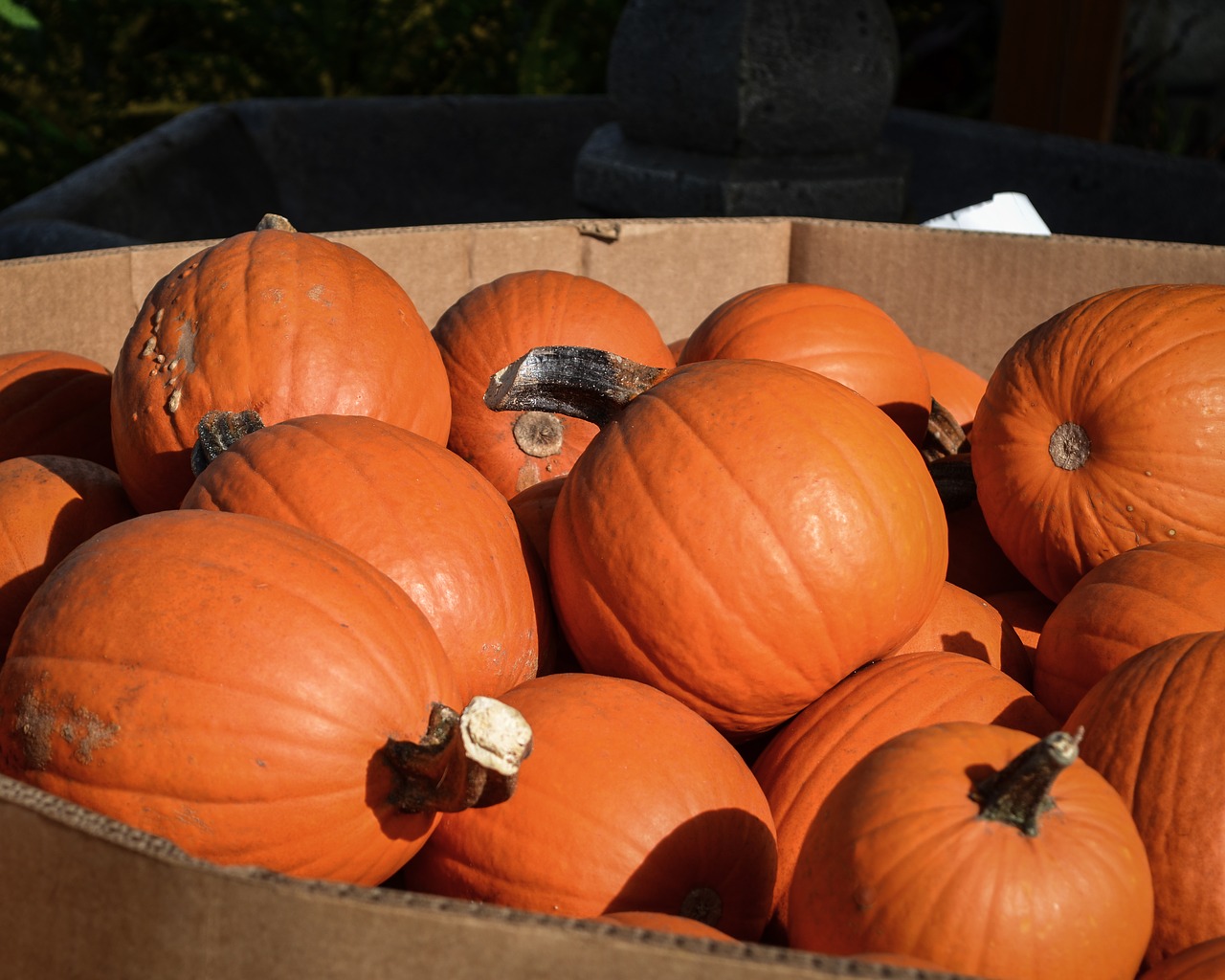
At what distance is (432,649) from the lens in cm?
134

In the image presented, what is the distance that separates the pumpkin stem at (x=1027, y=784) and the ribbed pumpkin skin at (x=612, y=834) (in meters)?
0.34

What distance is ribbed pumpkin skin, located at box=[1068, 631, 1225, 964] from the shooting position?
1.24 meters

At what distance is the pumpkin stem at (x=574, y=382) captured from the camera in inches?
68.0

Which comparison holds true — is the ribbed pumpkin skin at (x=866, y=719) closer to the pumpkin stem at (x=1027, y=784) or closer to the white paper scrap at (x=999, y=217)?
the pumpkin stem at (x=1027, y=784)

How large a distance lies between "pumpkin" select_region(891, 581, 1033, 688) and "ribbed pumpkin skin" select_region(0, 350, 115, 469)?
1.53 m

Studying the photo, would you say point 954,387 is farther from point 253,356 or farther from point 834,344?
point 253,356

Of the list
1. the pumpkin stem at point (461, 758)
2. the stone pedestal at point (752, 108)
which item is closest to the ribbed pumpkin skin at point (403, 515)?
the pumpkin stem at point (461, 758)

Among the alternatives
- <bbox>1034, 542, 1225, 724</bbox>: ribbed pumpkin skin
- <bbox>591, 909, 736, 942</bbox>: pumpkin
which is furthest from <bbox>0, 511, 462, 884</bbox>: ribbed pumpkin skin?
<bbox>1034, 542, 1225, 724</bbox>: ribbed pumpkin skin

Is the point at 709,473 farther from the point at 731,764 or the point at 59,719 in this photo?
the point at 59,719

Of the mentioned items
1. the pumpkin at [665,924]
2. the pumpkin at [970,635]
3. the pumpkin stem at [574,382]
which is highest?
the pumpkin stem at [574,382]

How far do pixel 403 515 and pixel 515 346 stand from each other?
69 cm

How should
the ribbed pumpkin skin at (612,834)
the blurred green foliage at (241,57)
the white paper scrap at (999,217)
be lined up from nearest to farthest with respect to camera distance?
the ribbed pumpkin skin at (612,834) → the white paper scrap at (999,217) → the blurred green foliage at (241,57)

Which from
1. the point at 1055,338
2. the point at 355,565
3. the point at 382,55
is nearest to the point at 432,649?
the point at 355,565

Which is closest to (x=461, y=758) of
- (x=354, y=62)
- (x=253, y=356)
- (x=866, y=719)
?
(x=866, y=719)
